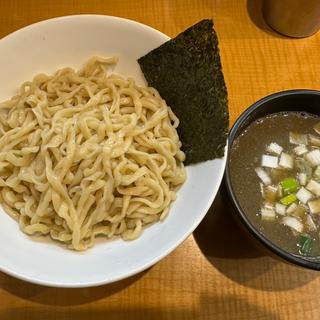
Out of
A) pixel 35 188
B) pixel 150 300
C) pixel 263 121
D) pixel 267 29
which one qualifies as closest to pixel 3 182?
pixel 35 188

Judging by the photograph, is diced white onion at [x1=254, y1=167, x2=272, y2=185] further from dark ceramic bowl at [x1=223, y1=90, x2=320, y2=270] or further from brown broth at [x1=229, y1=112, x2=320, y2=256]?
dark ceramic bowl at [x1=223, y1=90, x2=320, y2=270]

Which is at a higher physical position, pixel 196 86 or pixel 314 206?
pixel 196 86

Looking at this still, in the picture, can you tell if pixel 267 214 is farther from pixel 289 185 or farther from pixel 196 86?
pixel 196 86

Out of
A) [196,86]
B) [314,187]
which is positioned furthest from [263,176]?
[196,86]

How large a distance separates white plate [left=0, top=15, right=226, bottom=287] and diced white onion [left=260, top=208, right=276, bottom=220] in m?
0.23

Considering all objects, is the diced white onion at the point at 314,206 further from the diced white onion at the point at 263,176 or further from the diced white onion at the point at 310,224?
the diced white onion at the point at 263,176

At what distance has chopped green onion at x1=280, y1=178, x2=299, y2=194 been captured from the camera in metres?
1.50

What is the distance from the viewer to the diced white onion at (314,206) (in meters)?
1.48

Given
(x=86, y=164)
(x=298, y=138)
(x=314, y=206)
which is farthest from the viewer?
(x=298, y=138)

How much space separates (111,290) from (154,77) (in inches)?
30.6

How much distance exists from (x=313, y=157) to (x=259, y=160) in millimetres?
208

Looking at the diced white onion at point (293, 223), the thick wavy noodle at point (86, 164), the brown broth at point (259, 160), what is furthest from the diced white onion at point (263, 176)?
the thick wavy noodle at point (86, 164)

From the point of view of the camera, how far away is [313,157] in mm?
1571

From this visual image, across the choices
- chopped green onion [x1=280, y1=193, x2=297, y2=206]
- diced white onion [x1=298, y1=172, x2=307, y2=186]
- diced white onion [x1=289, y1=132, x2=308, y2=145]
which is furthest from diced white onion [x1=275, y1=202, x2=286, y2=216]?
diced white onion [x1=289, y1=132, x2=308, y2=145]
